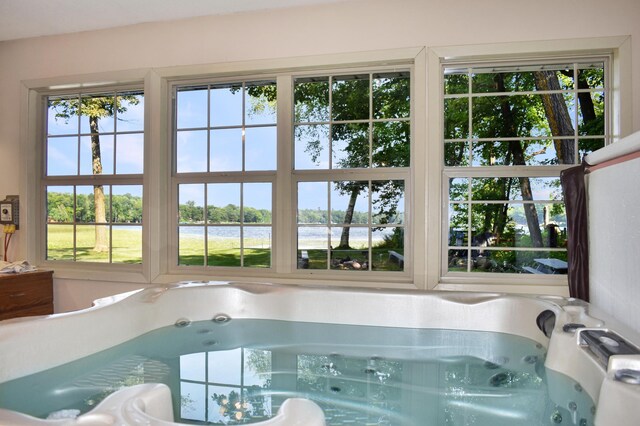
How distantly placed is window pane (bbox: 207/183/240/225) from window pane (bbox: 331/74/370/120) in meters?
0.84

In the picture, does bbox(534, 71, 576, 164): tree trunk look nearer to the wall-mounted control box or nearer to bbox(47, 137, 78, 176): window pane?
bbox(47, 137, 78, 176): window pane

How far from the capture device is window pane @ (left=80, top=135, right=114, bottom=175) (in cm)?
297

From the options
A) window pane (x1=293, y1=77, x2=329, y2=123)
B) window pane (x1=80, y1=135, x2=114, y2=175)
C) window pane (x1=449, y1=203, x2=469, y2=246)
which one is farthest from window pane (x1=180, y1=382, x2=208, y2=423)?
window pane (x1=80, y1=135, x2=114, y2=175)

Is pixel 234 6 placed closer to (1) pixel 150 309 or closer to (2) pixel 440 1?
(2) pixel 440 1

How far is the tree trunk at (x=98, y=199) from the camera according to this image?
297 centimetres

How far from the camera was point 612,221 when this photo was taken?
1.52m

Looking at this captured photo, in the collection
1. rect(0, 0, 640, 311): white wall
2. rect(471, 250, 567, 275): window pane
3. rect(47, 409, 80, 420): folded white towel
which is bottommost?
rect(47, 409, 80, 420): folded white towel

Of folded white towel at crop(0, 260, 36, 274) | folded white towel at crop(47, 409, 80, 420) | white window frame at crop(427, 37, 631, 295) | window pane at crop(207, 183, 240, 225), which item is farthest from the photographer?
window pane at crop(207, 183, 240, 225)

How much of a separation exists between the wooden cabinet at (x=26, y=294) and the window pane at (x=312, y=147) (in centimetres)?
192

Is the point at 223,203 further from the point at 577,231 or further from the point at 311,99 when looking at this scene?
the point at 577,231

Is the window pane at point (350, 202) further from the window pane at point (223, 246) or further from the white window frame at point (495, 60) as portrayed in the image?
the window pane at point (223, 246)

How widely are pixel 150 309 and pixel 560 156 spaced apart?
7.77 feet

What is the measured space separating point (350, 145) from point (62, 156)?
2.22 metres

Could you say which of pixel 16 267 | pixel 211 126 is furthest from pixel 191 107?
pixel 16 267
